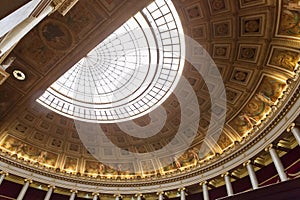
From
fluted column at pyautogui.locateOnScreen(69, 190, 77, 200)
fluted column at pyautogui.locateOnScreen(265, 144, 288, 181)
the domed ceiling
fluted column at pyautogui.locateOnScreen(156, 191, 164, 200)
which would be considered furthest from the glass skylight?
fluted column at pyautogui.locateOnScreen(265, 144, 288, 181)

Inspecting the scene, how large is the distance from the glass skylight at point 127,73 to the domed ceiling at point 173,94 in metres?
0.93

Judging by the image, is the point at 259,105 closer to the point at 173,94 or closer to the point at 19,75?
the point at 173,94

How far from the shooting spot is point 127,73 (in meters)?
20.5

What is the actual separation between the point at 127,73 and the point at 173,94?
474 cm

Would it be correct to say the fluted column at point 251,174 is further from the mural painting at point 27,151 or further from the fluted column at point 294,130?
the mural painting at point 27,151

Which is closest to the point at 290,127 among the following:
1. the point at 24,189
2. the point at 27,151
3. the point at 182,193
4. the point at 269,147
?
the point at 269,147

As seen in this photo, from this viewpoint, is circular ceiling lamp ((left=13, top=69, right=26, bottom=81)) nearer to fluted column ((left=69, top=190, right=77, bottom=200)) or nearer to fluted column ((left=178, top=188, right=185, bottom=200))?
fluted column ((left=69, top=190, right=77, bottom=200))

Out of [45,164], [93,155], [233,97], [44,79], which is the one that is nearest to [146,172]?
[93,155]

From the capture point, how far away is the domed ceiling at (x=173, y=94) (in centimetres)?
1298

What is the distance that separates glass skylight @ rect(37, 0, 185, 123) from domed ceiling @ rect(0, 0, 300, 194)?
0.93 meters

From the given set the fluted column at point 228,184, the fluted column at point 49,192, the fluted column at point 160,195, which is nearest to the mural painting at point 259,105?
the fluted column at point 228,184

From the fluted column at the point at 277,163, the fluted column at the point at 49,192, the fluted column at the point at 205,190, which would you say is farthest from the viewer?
the fluted column at the point at 49,192

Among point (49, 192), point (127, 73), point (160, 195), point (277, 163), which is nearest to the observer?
point (277, 163)

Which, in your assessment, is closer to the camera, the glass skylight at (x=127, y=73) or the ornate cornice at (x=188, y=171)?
the ornate cornice at (x=188, y=171)
